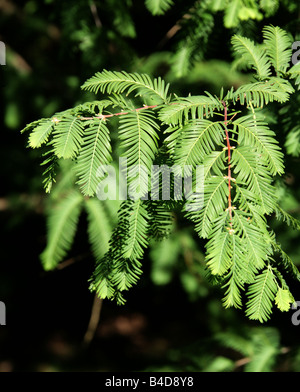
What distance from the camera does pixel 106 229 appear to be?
1.92 meters

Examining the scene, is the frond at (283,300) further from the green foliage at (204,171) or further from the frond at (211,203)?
the frond at (211,203)

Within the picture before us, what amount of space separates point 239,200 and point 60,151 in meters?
0.52

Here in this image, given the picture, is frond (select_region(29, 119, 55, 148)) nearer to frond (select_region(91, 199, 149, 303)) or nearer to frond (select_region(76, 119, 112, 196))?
frond (select_region(76, 119, 112, 196))

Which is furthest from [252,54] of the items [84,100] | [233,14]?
[84,100]

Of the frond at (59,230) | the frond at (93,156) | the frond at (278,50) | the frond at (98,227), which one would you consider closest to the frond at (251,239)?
the frond at (93,156)

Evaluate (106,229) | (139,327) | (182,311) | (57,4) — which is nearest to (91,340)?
(139,327)

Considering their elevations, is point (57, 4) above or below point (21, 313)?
above

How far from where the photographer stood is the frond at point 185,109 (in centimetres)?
100

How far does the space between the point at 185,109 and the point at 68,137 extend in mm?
353

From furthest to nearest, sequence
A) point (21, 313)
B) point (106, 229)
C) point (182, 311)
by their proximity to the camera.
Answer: point (182, 311) → point (21, 313) → point (106, 229)

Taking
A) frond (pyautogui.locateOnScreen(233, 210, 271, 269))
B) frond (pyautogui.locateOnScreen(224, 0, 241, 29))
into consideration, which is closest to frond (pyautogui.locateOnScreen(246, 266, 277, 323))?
frond (pyautogui.locateOnScreen(233, 210, 271, 269))
